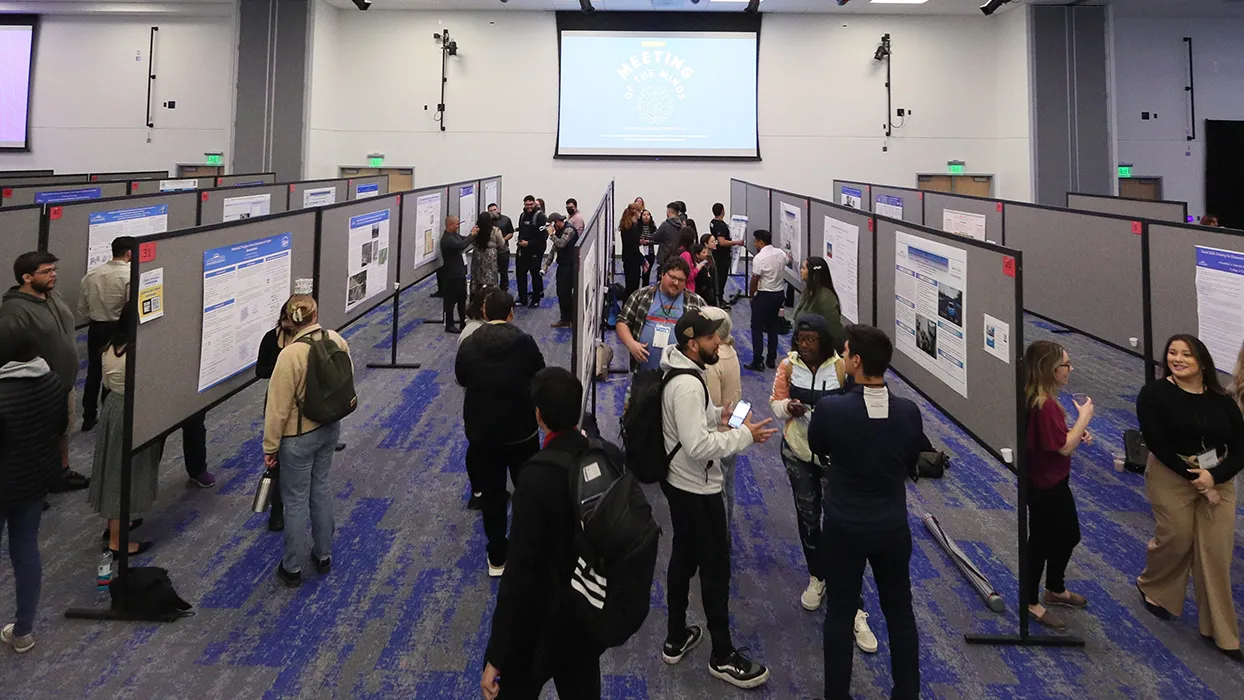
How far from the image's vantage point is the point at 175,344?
9.78 ft

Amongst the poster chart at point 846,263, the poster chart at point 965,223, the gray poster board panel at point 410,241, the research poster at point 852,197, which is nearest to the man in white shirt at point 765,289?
the poster chart at point 846,263

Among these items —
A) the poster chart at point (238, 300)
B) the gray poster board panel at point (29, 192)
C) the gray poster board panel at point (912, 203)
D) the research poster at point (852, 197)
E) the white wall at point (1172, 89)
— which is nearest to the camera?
the poster chart at point (238, 300)

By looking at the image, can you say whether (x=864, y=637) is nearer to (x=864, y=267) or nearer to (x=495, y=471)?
(x=495, y=471)

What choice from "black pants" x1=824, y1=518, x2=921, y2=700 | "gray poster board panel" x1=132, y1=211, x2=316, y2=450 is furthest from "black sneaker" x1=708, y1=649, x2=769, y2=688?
"gray poster board panel" x1=132, y1=211, x2=316, y2=450

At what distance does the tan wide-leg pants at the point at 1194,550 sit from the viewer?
8.99ft

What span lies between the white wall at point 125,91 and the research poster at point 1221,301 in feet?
46.0

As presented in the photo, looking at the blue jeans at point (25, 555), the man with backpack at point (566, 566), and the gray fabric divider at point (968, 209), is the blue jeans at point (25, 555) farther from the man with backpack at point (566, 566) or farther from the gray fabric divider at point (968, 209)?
the gray fabric divider at point (968, 209)

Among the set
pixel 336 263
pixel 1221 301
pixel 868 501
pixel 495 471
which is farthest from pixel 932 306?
pixel 336 263

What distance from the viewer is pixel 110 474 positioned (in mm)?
3135

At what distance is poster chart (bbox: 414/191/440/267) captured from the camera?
6801 mm

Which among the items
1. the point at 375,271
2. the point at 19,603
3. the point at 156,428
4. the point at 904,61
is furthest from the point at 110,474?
the point at 904,61

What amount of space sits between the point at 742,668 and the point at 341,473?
2.86m

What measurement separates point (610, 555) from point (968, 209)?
6.58 m

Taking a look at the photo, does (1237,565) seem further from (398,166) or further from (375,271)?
(398,166)
